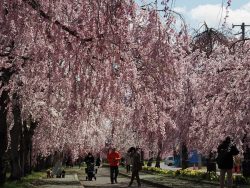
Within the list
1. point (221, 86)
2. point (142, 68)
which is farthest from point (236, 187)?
point (142, 68)

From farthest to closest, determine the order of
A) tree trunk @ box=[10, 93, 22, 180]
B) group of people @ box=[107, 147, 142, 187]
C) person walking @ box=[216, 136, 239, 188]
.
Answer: group of people @ box=[107, 147, 142, 187]
tree trunk @ box=[10, 93, 22, 180]
person walking @ box=[216, 136, 239, 188]

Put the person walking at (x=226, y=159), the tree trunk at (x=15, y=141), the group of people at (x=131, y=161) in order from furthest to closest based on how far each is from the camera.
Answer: the group of people at (x=131, y=161), the tree trunk at (x=15, y=141), the person walking at (x=226, y=159)

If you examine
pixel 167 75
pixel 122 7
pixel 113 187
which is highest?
pixel 122 7

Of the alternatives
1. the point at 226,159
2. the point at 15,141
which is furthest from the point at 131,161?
the point at 226,159

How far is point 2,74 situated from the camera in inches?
739

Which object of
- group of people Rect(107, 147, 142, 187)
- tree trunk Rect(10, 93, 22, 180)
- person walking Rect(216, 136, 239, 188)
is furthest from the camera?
group of people Rect(107, 147, 142, 187)

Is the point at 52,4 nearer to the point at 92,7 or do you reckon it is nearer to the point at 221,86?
the point at 92,7

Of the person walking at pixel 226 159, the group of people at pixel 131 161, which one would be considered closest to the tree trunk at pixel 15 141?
the group of people at pixel 131 161

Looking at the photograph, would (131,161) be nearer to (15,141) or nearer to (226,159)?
(15,141)

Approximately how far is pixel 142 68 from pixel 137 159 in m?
15.0

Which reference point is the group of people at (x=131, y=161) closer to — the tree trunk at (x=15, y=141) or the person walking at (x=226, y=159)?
the tree trunk at (x=15, y=141)

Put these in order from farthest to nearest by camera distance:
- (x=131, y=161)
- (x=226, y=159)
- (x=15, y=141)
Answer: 1. (x=131, y=161)
2. (x=15, y=141)
3. (x=226, y=159)

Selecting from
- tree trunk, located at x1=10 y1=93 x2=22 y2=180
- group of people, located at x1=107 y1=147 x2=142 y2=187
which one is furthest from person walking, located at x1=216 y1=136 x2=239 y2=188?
tree trunk, located at x1=10 y1=93 x2=22 y2=180

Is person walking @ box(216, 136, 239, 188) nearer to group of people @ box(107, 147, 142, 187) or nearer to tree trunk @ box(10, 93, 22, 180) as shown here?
group of people @ box(107, 147, 142, 187)
